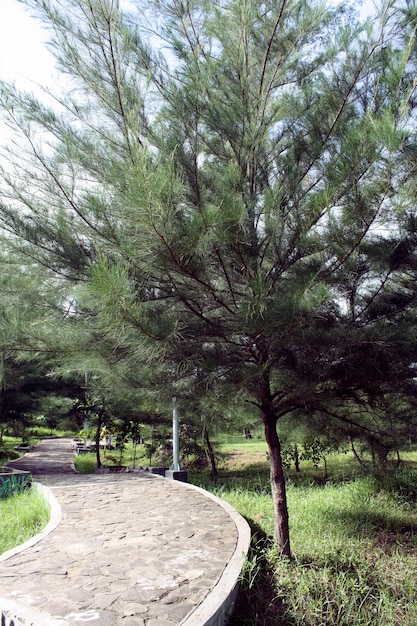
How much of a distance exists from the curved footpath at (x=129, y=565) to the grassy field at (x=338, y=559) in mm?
358

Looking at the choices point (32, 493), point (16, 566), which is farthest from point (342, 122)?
point (32, 493)

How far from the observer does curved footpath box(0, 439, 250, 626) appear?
9.00 feet

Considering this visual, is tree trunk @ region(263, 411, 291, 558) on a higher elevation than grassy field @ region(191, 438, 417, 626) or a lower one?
higher

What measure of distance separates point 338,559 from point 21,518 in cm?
362

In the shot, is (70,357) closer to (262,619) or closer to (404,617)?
(262,619)

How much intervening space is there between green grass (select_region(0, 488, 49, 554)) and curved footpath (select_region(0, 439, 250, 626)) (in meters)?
0.22

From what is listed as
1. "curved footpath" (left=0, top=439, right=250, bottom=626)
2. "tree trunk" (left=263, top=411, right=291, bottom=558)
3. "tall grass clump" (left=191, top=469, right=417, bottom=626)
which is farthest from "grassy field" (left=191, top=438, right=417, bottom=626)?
"curved footpath" (left=0, top=439, right=250, bottom=626)

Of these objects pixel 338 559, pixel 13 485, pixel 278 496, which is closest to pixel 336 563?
pixel 338 559

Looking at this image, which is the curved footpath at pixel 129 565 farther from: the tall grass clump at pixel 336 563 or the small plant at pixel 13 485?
the small plant at pixel 13 485

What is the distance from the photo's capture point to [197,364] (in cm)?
396

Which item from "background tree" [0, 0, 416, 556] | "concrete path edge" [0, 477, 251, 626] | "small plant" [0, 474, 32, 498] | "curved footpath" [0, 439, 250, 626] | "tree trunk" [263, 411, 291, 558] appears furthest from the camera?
"small plant" [0, 474, 32, 498]

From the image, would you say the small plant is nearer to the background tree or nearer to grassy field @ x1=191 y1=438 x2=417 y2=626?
grassy field @ x1=191 y1=438 x2=417 y2=626

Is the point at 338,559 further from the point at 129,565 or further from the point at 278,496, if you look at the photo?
the point at 129,565

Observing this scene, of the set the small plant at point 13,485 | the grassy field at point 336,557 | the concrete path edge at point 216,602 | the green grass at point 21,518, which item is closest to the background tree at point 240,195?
the grassy field at point 336,557
